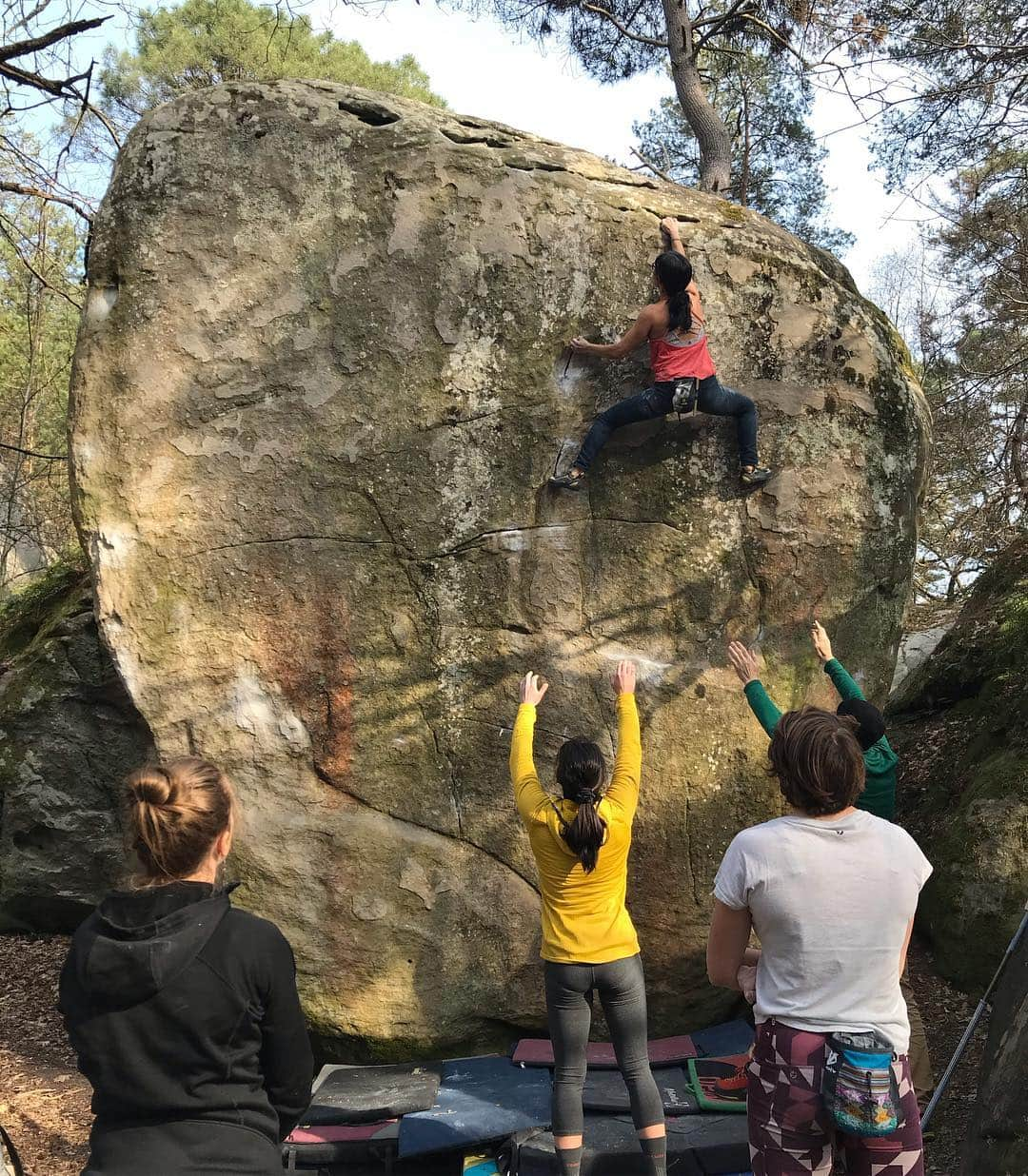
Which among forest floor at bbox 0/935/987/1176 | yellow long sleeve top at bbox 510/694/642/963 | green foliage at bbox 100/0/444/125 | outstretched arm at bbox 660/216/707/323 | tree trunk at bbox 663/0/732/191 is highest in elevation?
green foliage at bbox 100/0/444/125

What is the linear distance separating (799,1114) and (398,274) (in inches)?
151

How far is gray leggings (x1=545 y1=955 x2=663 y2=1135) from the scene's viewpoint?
3.24 m

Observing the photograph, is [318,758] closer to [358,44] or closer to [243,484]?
[243,484]

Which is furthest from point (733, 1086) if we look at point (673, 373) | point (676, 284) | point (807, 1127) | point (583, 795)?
point (676, 284)

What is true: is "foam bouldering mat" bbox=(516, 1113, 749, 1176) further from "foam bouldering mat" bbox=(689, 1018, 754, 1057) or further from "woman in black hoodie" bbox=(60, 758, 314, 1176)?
"woman in black hoodie" bbox=(60, 758, 314, 1176)

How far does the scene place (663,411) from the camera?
4559 mm

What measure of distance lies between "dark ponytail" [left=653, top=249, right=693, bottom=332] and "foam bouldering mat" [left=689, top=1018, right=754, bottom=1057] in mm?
3289

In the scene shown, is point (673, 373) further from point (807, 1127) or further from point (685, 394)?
point (807, 1127)

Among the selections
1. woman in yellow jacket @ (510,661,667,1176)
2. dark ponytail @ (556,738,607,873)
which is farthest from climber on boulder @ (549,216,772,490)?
woman in yellow jacket @ (510,661,667,1176)

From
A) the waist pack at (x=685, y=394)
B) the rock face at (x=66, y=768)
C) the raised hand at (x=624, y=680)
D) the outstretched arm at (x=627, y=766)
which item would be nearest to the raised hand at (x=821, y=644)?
A: the raised hand at (x=624, y=680)

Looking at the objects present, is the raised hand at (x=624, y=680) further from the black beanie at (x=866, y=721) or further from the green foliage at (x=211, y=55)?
the green foliage at (x=211, y=55)

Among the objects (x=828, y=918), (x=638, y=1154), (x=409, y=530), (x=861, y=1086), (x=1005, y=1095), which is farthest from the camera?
(x=409, y=530)

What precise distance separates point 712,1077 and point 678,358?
126 inches

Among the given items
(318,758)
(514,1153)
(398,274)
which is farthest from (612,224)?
(514,1153)
